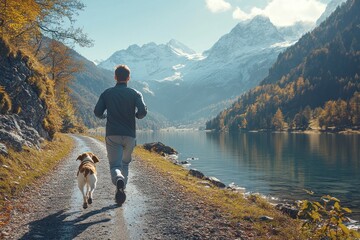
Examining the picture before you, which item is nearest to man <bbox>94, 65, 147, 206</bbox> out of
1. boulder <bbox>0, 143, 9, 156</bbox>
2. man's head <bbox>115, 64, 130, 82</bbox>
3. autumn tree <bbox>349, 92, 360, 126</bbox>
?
man's head <bbox>115, 64, 130, 82</bbox>

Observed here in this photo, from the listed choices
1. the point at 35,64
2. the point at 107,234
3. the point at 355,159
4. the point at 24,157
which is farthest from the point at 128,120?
the point at 355,159

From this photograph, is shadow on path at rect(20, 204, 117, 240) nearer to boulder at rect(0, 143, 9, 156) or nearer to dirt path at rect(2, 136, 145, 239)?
dirt path at rect(2, 136, 145, 239)

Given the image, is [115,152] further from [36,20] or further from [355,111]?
[355,111]

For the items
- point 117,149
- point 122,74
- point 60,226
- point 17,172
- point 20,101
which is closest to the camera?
point 60,226

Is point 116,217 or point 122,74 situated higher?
A: point 122,74

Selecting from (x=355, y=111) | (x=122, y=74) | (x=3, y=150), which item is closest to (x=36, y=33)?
(x=3, y=150)

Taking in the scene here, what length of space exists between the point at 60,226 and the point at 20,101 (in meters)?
19.3

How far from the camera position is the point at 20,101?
2717 cm

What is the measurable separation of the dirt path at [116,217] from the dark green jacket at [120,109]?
273 cm

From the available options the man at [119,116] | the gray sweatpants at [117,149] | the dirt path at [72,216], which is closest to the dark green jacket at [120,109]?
the man at [119,116]

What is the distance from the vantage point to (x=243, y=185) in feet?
132

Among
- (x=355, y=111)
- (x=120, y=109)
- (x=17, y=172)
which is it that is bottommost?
(x=17, y=172)

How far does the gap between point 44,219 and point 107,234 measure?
270 centimetres

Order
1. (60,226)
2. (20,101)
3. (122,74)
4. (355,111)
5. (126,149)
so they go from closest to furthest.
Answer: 1. (60,226)
2. (126,149)
3. (122,74)
4. (20,101)
5. (355,111)
